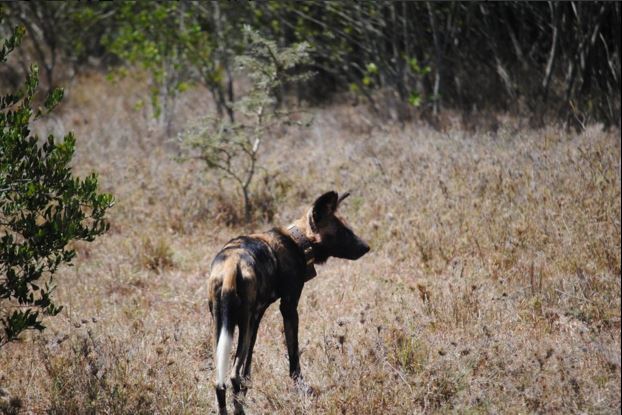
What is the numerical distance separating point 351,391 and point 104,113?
36.7ft

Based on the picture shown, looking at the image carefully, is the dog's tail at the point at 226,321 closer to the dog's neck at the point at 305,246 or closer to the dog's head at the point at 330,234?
the dog's neck at the point at 305,246

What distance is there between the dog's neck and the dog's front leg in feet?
0.85

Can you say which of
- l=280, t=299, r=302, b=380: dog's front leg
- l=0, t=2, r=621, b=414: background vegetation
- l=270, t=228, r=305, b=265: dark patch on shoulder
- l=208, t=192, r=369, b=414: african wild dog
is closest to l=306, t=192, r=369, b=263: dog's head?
l=208, t=192, r=369, b=414: african wild dog

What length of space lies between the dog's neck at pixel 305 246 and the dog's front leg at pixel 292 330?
0.26 meters

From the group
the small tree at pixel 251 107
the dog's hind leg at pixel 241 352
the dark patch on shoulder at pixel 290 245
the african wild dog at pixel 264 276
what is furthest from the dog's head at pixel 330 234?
the small tree at pixel 251 107

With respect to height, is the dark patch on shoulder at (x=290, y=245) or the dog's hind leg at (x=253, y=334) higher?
the dark patch on shoulder at (x=290, y=245)

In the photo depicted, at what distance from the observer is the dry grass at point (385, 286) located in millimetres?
4527

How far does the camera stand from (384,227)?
25.8 feet

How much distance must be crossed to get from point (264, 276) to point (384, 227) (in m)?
3.87

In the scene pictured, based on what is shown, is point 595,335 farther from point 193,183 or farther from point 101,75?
point 101,75

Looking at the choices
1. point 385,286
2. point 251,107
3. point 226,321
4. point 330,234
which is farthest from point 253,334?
point 251,107

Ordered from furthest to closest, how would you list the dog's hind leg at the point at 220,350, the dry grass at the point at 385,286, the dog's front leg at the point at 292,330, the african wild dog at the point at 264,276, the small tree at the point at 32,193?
the dry grass at the point at 385,286, the dog's front leg at the point at 292,330, the small tree at the point at 32,193, the african wild dog at the point at 264,276, the dog's hind leg at the point at 220,350

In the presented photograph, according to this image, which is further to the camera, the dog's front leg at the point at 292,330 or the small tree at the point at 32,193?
the dog's front leg at the point at 292,330

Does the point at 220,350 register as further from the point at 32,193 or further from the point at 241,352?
the point at 32,193
